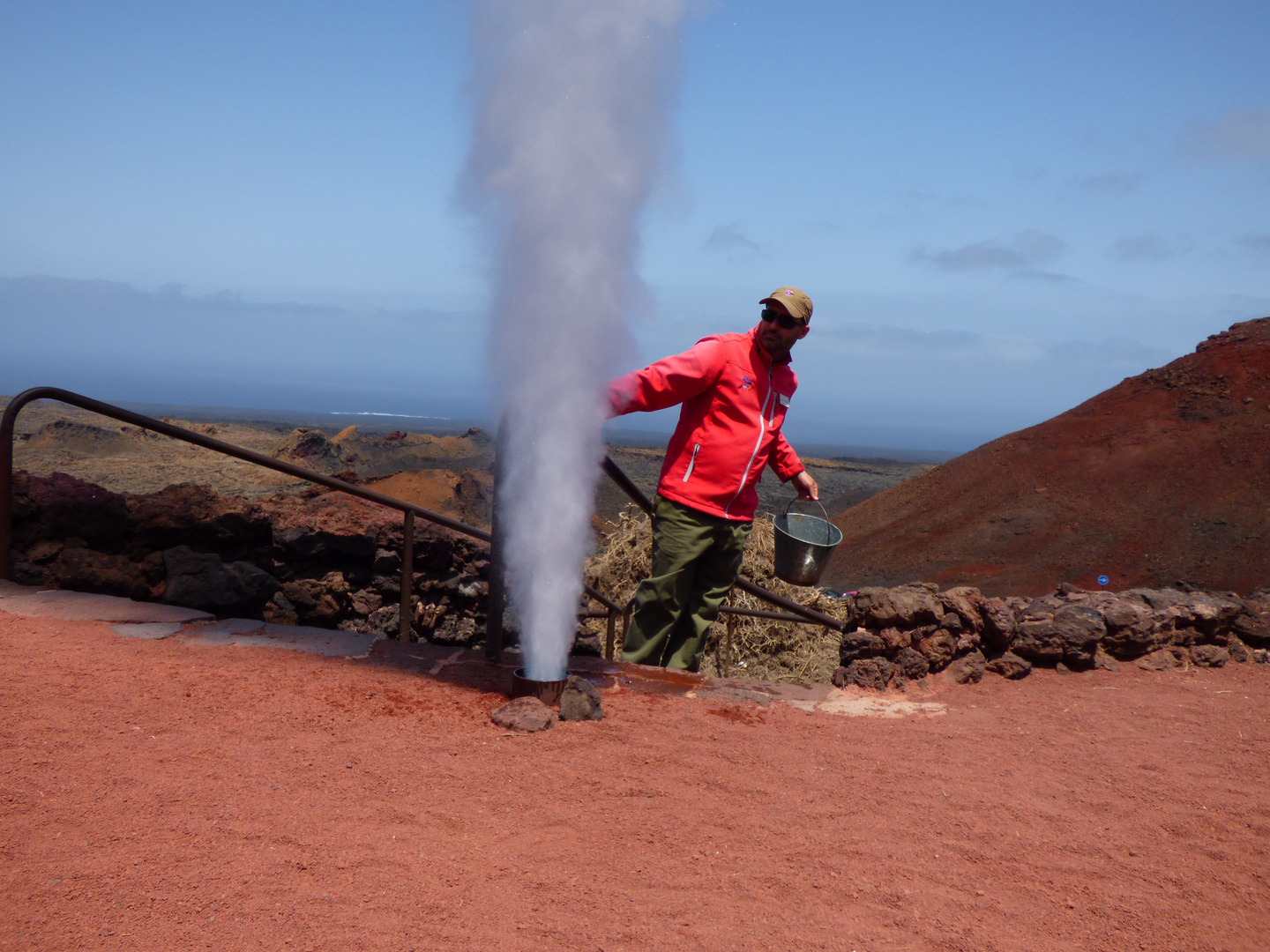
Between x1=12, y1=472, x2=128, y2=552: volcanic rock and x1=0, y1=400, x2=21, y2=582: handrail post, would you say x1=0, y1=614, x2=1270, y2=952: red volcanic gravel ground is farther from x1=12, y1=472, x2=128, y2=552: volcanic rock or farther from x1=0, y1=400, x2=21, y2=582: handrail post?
x1=12, y1=472, x2=128, y2=552: volcanic rock

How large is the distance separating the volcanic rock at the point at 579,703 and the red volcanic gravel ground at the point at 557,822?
81 millimetres

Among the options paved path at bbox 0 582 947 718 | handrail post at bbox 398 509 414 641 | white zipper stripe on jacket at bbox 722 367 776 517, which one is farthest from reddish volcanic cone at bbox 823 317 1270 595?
handrail post at bbox 398 509 414 641

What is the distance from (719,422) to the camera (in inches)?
139

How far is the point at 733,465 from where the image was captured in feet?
11.6

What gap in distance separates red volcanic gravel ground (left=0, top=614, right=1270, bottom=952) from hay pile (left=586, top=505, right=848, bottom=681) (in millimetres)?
5398

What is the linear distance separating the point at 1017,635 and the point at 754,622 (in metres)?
4.77

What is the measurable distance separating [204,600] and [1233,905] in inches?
150

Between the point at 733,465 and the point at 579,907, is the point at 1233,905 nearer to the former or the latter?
the point at 579,907

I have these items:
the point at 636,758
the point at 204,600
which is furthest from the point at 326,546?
the point at 636,758

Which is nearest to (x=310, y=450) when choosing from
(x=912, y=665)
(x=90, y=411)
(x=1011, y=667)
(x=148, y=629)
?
(x=90, y=411)

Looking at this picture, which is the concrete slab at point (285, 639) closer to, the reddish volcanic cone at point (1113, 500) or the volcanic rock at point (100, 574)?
Result: the volcanic rock at point (100, 574)

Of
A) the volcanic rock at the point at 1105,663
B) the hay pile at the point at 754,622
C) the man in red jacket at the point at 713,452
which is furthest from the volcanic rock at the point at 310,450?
the volcanic rock at the point at 1105,663

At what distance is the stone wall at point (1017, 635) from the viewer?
4.00 metres

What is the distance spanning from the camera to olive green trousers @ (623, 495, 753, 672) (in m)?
3.56
